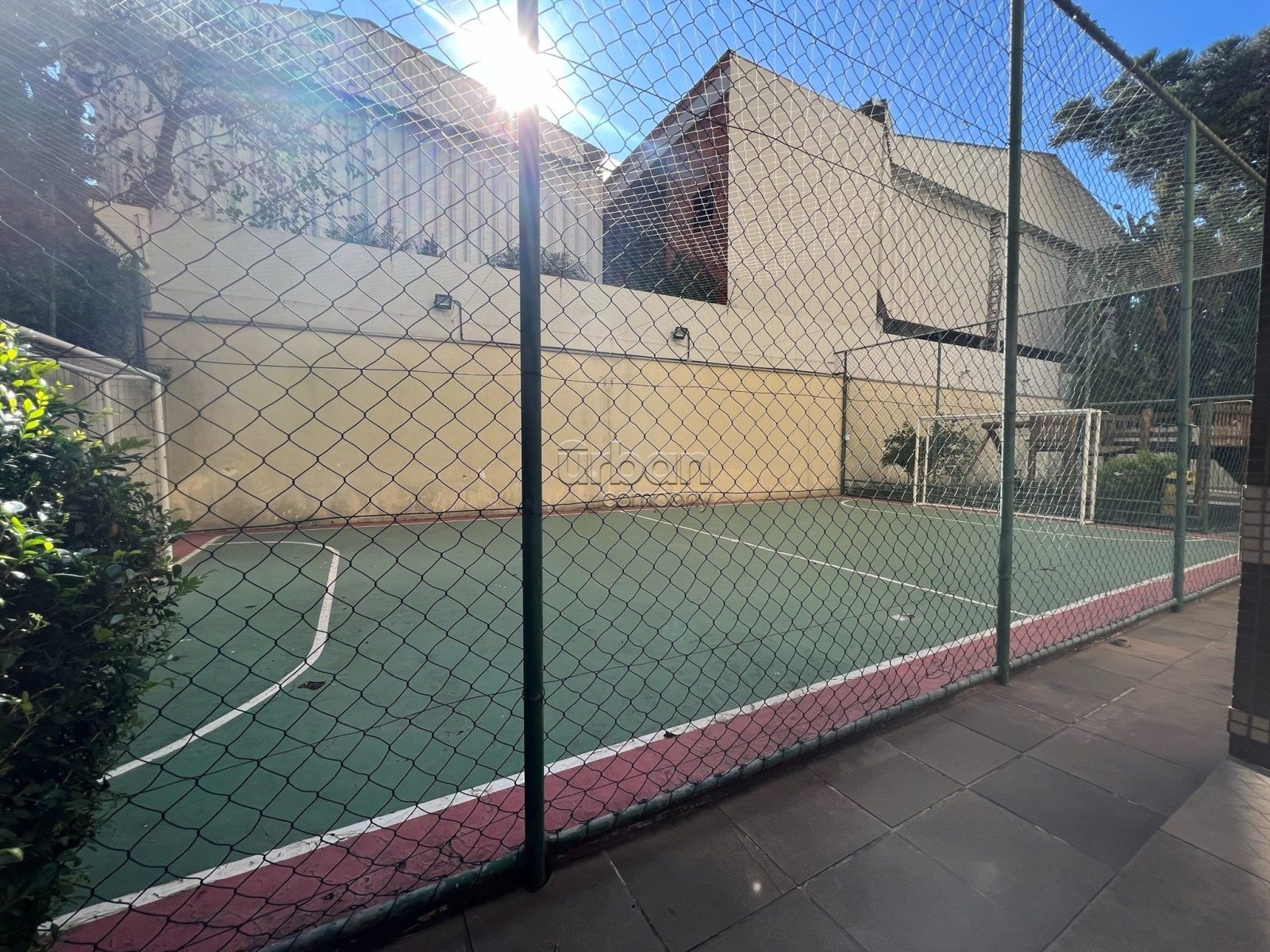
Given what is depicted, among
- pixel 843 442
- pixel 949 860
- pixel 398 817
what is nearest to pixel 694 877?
pixel 949 860

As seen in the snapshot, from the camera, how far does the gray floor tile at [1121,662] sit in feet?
7.35

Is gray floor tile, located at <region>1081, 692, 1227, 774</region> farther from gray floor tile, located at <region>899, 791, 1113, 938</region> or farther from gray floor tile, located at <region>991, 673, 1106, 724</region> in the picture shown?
gray floor tile, located at <region>899, 791, 1113, 938</region>

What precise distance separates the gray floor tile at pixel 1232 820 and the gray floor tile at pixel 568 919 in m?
1.33

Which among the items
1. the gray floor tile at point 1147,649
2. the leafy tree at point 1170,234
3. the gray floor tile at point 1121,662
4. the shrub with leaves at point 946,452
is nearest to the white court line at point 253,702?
the gray floor tile at point 1121,662

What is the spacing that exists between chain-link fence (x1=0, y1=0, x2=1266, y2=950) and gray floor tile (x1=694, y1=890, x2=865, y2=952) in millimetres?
349

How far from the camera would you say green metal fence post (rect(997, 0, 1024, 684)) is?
200cm

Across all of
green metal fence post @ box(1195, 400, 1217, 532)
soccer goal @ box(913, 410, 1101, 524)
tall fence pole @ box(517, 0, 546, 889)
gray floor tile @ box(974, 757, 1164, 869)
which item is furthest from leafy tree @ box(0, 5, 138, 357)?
green metal fence post @ box(1195, 400, 1217, 532)

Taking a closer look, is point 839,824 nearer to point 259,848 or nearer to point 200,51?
point 259,848

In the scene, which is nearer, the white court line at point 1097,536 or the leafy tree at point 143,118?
the leafy tree at point 143,118

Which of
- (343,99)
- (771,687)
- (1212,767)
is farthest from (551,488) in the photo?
(1212,767)

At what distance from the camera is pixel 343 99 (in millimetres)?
3553

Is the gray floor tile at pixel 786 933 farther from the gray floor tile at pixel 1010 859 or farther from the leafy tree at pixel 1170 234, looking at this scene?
the leafy tree at pixel 1170 234

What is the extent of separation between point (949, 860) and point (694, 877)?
0.60 metres

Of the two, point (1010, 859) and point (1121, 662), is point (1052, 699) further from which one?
point (1010, 859)
